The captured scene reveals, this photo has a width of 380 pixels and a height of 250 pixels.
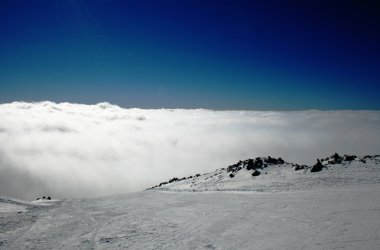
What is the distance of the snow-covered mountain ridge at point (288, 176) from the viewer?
19.4 m

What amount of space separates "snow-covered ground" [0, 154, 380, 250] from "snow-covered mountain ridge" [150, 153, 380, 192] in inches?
5.3

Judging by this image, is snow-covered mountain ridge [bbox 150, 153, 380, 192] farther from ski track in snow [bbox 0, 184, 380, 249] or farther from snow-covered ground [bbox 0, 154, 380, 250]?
ski track in snow [bbox 0, 184, 380, 249]

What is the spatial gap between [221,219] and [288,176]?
11092 millimetres

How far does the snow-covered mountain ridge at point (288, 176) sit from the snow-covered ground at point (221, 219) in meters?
0.13

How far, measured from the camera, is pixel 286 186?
19.5 metres

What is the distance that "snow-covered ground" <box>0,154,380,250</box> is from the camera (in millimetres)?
9789

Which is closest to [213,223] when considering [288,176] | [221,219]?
[221,219]

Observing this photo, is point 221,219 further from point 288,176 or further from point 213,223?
point 288,176

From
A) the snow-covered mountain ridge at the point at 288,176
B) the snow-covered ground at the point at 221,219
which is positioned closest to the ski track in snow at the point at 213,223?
the snow-covered ground at the point at 221,219

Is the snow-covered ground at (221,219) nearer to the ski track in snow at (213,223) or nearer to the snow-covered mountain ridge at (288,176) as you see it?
the ski track in snow at (213,223)

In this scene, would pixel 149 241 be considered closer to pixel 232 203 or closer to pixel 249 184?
pixel 232 203

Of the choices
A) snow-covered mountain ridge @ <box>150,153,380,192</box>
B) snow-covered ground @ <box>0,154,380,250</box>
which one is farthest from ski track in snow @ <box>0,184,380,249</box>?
snow-covered mountain ridge @ <box>150,153,380,192</box>

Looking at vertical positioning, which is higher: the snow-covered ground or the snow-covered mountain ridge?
the snow-covered mountain ridge

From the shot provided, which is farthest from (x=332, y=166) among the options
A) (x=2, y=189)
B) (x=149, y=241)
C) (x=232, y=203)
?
(x=2, y=189)
